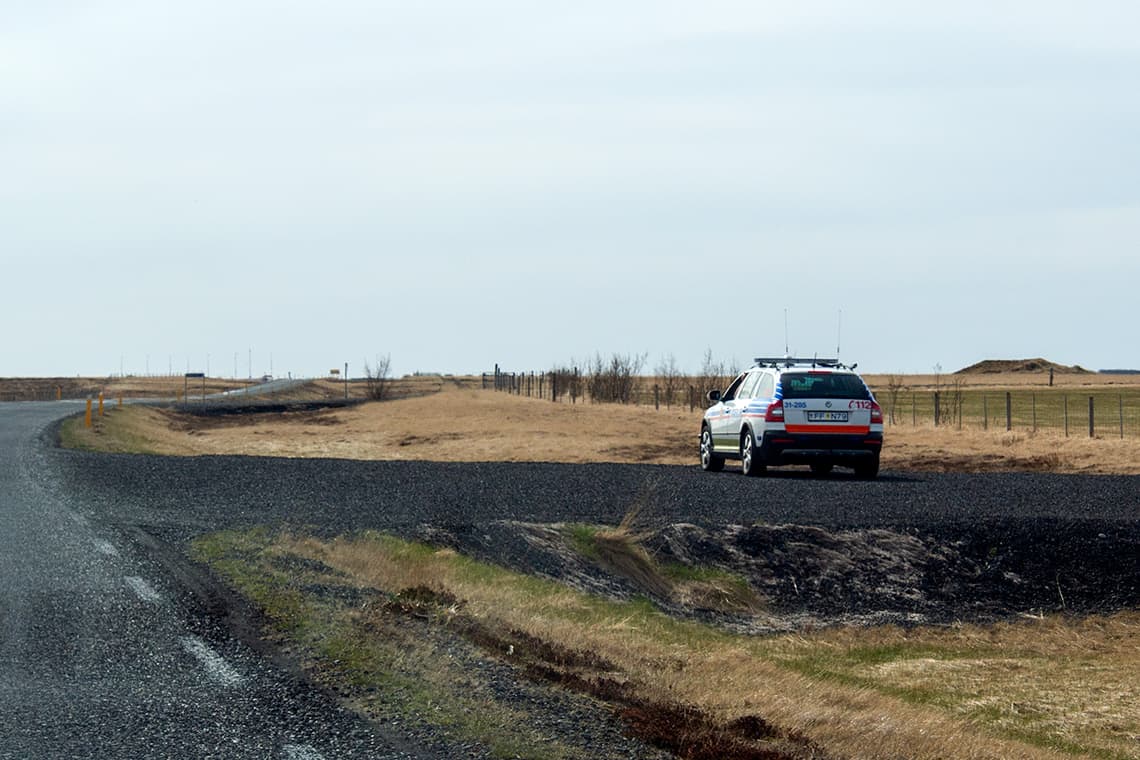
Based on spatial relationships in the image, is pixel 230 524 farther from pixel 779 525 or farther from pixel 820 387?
pixel 820 387

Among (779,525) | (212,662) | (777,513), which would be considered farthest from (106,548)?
(777,513)

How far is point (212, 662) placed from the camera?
27.3 feet

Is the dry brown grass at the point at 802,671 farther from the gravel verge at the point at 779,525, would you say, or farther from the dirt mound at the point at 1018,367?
the dirt mound at the point at 1018,367

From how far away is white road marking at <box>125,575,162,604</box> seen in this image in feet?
34.2

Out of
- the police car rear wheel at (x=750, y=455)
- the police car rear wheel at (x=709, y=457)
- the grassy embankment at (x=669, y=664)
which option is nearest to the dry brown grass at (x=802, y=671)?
the grassy embankment at (x=669, y=664)

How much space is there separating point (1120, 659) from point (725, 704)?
7896 mm

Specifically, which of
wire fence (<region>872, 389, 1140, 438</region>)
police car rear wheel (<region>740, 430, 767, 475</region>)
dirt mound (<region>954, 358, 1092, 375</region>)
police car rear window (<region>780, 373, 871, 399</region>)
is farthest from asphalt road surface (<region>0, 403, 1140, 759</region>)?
dirt mound (<region>954, 358, 1092, 375</region>)

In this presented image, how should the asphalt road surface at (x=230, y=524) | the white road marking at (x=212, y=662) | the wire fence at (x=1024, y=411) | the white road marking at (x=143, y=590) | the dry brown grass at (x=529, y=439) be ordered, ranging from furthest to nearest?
the wire fence at (x=1024, y=411) < the dry brown grass at (x=529, y=439) < the white road marking at (x=143, y=590) < the white road marking at (x=212, y=662) < the asphalt road surface at (x=230, y=524)

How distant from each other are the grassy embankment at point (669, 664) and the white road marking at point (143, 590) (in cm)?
70

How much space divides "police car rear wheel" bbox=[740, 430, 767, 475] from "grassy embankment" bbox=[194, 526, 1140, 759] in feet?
23.1

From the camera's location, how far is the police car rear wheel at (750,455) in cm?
2319

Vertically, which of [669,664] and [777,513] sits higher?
[777,513]

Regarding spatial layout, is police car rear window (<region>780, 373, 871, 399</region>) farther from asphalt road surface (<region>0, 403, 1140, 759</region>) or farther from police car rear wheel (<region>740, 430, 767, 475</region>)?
asphalt road surface (<region>0, 403, 1140, 759</region>)

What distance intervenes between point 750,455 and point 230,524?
1087 cm
